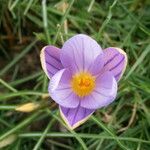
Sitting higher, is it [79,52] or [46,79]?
[79,52]

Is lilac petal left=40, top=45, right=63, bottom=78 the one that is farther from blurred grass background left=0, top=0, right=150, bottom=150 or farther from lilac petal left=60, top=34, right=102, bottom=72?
blurred grass background left=0, top=0, right=150, bottom=150

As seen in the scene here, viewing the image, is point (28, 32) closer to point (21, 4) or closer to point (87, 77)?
point (21, 4)

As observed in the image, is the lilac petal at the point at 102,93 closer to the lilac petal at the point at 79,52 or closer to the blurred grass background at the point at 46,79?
the lilac petal at the point at 79,52

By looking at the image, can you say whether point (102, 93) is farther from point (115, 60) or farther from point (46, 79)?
point (46, 79)

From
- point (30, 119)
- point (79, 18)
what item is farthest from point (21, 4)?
point (30, 119)

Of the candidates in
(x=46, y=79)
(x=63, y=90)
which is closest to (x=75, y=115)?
(x=63, y=90)
